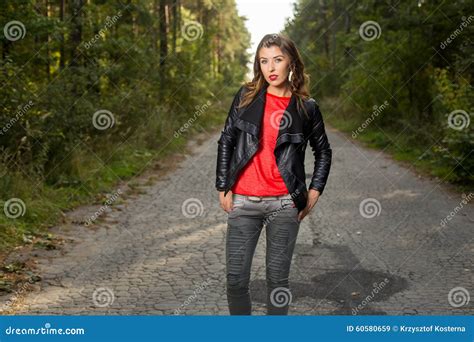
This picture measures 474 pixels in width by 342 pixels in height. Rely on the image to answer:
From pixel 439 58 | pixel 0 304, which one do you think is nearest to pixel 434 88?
pixel 439 58

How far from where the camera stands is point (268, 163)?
3.46m

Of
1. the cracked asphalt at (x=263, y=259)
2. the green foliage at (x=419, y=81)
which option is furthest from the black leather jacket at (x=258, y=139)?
the green foliage at (x=419, y=81)

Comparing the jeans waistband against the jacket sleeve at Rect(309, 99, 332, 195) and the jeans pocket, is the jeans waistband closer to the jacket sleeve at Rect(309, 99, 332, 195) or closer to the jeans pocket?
the jeans pocket

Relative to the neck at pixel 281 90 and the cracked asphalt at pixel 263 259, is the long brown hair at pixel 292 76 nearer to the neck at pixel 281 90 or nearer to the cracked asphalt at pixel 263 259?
the neck at pixel 281 90

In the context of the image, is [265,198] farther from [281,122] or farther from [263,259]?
[263,259]

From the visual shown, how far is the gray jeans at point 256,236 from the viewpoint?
346 cm

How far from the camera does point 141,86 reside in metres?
17.8

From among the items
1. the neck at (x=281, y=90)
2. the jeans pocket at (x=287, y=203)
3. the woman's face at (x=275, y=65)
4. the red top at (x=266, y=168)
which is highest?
the woman's face at (x=275, y=65)

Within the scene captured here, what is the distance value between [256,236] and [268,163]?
1.60 ft

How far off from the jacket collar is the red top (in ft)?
0.11

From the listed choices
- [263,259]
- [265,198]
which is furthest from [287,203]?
[263,259]

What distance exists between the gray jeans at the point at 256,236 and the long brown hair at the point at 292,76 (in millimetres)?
622

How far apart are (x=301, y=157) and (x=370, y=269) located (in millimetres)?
2948

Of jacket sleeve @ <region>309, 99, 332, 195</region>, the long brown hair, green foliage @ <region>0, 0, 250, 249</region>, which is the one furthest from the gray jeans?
green foliage @ <region>0, 0, 250, 249</region>
